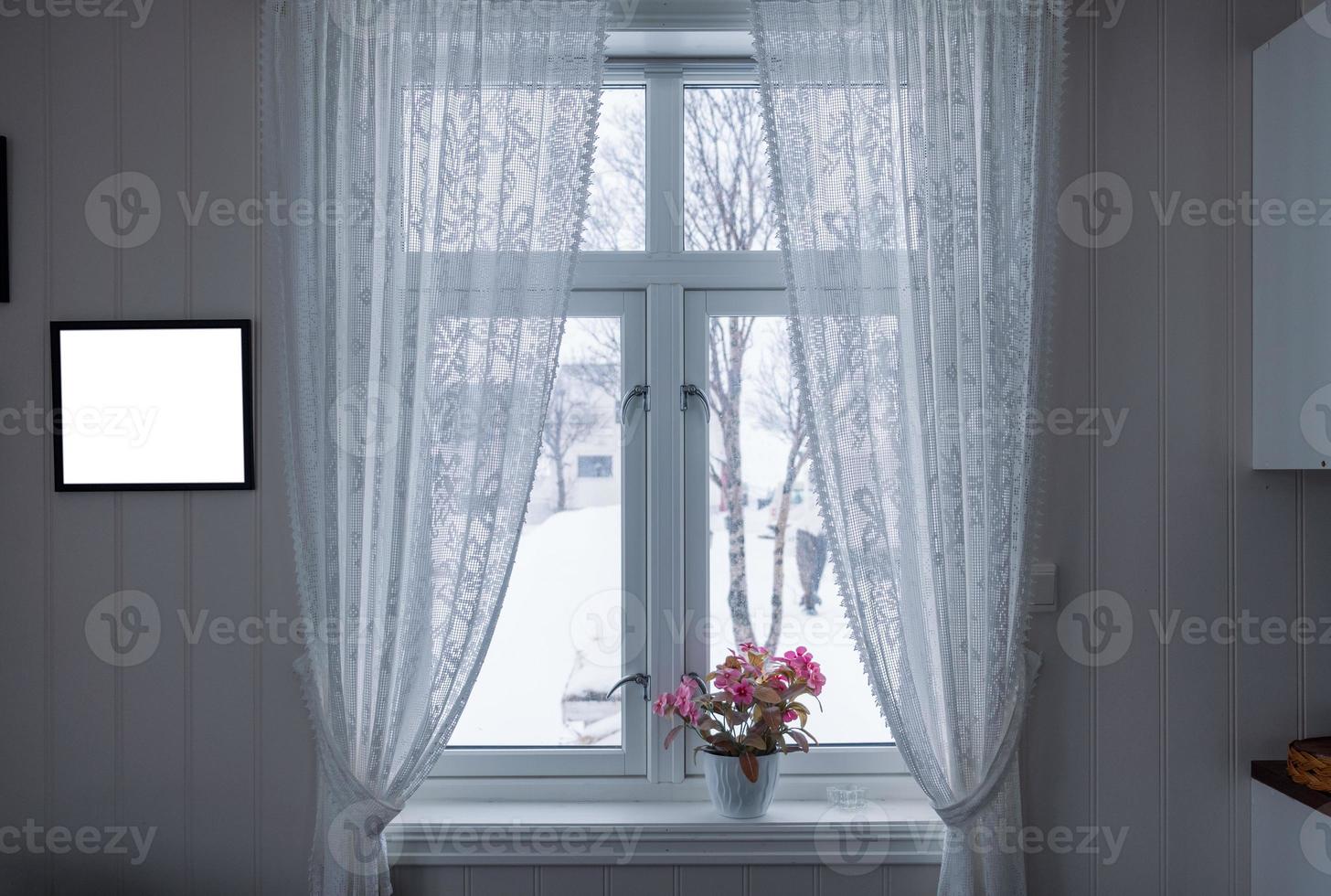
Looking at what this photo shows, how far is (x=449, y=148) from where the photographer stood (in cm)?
160

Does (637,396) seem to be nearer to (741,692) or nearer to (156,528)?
(741,692)

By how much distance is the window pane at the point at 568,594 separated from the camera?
71.5 inches

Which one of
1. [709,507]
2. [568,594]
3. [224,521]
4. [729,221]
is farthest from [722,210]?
[224,521]

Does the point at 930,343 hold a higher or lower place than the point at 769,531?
higher

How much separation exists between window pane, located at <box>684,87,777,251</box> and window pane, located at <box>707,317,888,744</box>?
186mm

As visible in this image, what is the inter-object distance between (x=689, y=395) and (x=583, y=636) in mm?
562

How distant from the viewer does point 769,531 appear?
72.1 inches

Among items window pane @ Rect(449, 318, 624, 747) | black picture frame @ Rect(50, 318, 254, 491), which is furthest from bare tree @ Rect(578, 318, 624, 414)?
black picture frame @ Rect(50, 318, 254, 491)

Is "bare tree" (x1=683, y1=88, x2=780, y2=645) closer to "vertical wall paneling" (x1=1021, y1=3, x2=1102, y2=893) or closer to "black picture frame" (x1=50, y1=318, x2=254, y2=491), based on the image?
"vertical wall paneling" (x1=1021, y1=3, x2=1102, y2=893)

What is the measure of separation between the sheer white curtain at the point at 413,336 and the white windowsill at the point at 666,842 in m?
0.12

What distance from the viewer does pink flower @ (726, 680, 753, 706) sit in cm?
164

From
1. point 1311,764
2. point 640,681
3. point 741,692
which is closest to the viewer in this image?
point 1311,764

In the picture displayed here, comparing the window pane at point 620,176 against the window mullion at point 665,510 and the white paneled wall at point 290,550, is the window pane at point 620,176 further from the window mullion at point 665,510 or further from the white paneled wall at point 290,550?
the white paneled wall at point 290,550

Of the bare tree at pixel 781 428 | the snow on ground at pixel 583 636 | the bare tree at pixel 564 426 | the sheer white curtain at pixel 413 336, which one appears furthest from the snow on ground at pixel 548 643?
the bare tree at pixel 781 428
